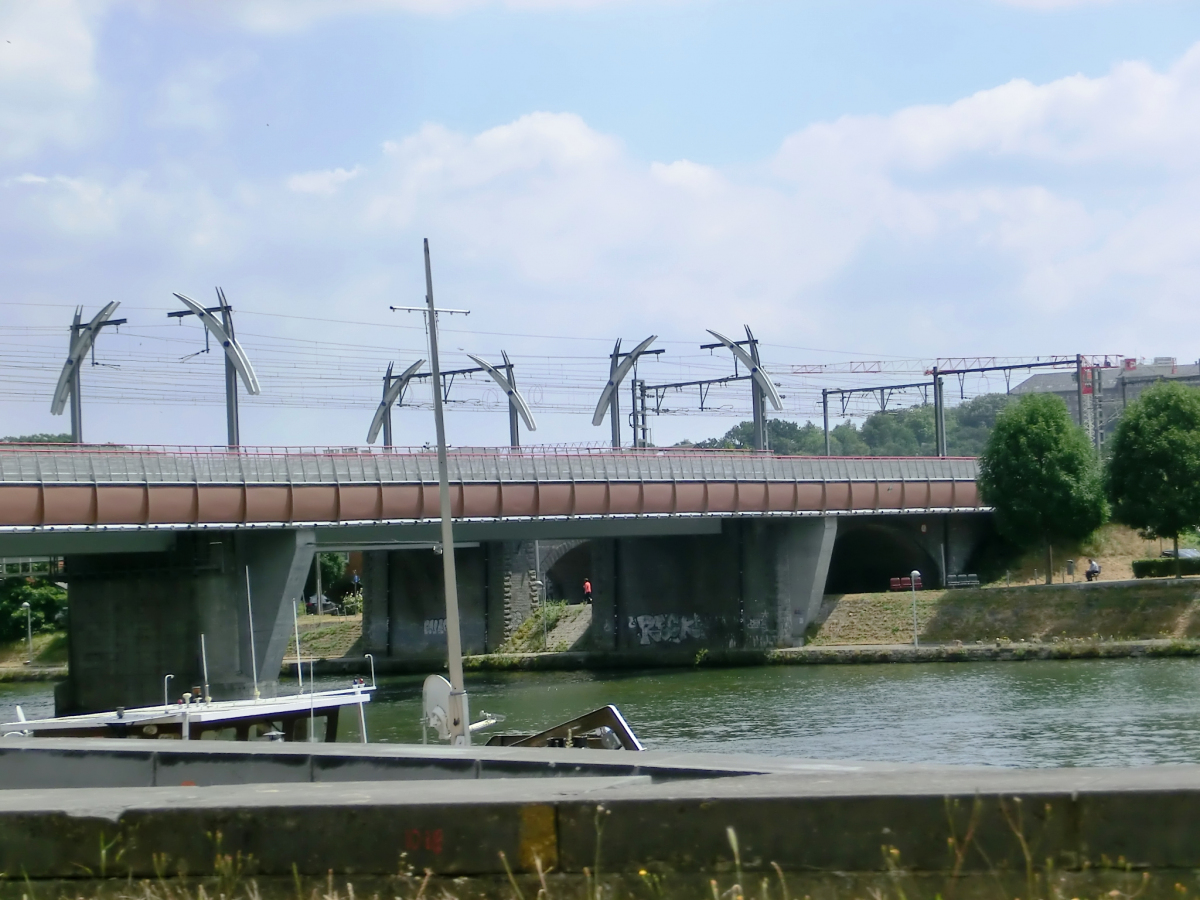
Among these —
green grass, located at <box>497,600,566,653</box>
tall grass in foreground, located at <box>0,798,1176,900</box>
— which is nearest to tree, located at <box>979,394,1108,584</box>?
green grass, located at <box>497,600,566,653</box>

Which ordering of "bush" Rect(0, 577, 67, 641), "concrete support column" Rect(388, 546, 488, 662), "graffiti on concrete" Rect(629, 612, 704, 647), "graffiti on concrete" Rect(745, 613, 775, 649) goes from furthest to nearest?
"bush" Rect(0, 577, 67, 641), "concrete support column" Rect(388, 546, 488, 662), "graffiti on concrete" Rect(629, 612, 704, 647), "graffiti on concrete" Rect(745, 613, 775, 649)

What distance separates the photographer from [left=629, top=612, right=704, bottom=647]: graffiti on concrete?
77062 millimetres

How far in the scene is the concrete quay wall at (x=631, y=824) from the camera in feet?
19.0

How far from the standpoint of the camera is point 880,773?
673 cm

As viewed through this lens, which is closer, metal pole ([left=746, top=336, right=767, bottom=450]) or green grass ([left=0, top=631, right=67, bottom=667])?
metal pole ([left=746, top=336, right=767, bottom=450])

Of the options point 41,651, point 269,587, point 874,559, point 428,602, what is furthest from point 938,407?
point 41,651

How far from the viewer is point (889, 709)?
154 ft

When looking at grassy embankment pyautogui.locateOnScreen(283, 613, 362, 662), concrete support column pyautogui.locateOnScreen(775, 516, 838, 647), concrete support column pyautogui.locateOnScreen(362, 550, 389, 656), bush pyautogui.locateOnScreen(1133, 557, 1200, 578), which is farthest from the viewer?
grassy embankment pyautogui.locateOnScreen(283, 613, 362, 662)

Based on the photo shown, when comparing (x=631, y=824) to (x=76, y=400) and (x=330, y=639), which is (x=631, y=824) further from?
(x=330, y=639)

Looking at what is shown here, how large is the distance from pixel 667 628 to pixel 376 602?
20001 millimetres

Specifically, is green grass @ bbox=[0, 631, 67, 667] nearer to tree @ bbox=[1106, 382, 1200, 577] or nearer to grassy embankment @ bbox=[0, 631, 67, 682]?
grassy embankment @ bbox=[0, 631, 67, 682]

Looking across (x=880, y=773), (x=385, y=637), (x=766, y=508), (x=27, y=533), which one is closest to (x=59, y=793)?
(x=880, y=773)

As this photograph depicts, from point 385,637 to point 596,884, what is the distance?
82.3 meters

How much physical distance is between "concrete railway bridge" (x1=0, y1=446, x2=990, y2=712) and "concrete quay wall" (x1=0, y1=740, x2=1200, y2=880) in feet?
128
